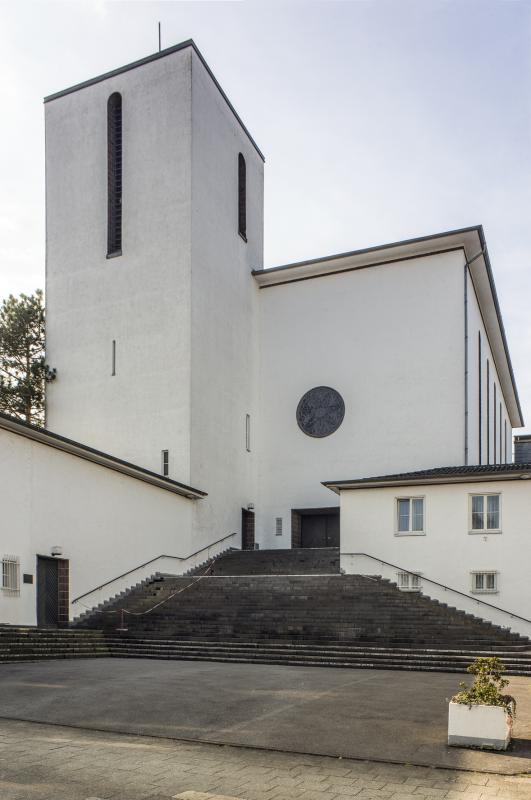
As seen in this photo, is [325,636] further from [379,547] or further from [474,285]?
[474,285]

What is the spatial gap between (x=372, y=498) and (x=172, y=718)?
524 inches

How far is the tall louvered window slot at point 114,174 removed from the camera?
27641mm

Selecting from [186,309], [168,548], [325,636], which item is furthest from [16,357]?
[325,636]

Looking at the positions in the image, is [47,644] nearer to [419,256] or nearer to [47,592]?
[47,592]

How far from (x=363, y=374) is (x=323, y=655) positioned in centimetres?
1441

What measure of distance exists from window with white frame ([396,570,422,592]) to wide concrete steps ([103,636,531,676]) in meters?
4.95

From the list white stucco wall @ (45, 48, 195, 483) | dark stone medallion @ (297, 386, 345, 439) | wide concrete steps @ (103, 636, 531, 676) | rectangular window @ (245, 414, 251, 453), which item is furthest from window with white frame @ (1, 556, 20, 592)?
dark stone medallion @ (297, 386, 345, 439)

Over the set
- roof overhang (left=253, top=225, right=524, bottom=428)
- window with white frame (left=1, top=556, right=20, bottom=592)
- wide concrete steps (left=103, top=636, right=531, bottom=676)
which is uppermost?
roof overhang (left=253, top=225, right=524, bottom=428)

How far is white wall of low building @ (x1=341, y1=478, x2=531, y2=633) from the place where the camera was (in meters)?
19.2

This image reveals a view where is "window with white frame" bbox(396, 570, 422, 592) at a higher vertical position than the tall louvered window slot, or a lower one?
lower

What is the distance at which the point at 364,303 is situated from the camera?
28.9m

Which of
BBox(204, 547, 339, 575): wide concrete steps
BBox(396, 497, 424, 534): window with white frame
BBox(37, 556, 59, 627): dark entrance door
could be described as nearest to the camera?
BBox(37, 556, 59, 627): dark entrance door

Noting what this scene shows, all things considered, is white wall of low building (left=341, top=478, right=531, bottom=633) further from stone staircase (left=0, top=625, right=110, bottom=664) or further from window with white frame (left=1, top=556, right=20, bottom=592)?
window with white frame (left=1, top=556, right=20, bottom=592)

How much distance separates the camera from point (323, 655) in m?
15.3
